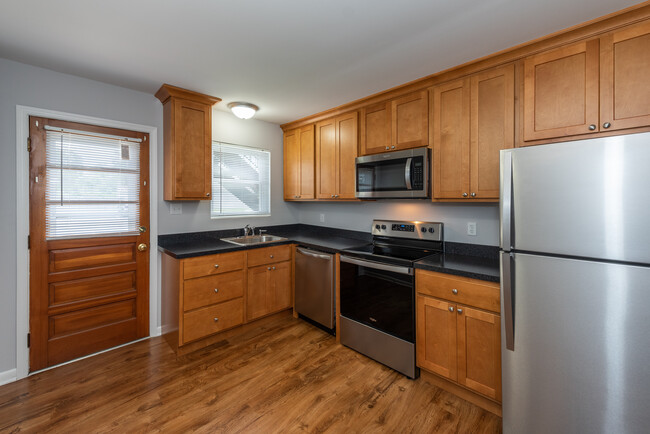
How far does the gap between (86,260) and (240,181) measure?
1710 millimetres

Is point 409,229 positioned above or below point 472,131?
below

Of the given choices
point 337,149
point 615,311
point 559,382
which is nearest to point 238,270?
point 337,149

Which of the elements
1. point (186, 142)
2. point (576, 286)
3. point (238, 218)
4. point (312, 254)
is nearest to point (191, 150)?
point (186, 142)

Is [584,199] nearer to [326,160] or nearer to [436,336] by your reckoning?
[436,336]

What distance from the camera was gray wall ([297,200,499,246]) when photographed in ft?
7.77

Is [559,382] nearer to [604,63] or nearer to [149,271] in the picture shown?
[604,63]

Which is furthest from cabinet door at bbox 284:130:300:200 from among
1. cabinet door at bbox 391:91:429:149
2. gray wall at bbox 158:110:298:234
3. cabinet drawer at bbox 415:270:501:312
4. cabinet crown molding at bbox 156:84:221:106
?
cabinet drawer at bbox 415:270:501:312

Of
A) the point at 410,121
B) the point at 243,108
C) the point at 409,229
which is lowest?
the point at 409,229

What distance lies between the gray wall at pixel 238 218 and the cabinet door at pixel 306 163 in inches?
16.7

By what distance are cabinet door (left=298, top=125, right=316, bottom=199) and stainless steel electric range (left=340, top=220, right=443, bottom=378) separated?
1137 mm

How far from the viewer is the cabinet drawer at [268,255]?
2971 mm

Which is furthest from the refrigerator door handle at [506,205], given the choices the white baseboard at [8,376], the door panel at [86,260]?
the white baseboard at [8,376]

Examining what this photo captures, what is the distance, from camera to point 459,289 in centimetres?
193

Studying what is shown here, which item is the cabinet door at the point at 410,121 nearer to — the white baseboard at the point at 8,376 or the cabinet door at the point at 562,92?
the cabinet door at the point at 562,92
